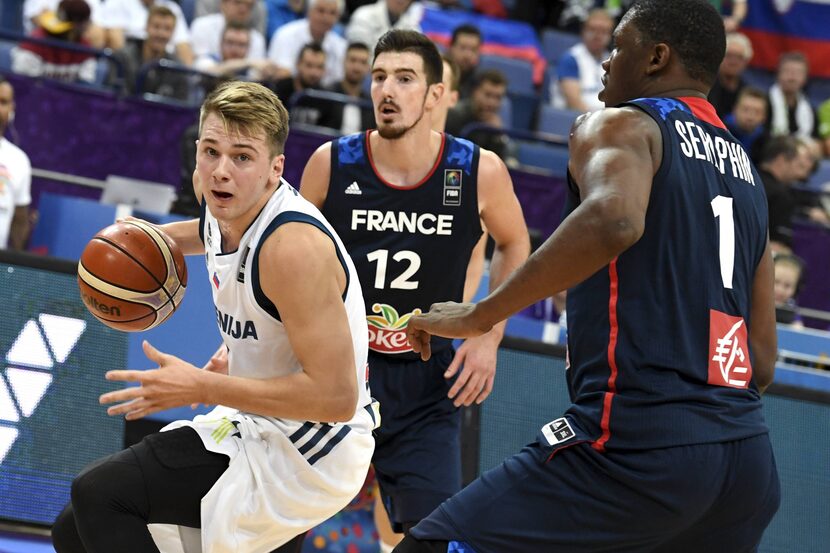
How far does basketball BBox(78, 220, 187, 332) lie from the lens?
3.97 metres

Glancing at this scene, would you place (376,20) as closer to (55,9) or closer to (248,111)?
(55,9)

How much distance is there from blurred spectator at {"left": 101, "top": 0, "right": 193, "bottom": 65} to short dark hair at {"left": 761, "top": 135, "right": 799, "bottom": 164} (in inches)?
220

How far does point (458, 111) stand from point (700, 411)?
7622mm

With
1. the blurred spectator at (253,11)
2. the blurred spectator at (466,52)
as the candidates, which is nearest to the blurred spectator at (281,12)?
the blurred spectator at (253,11)

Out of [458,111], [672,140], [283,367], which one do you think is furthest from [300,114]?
[672,140]

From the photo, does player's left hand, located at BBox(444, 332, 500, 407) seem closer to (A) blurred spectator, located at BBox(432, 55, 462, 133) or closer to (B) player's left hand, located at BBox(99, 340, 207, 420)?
(A) blurred spectator, located at BBox(432, 55, 462, 133)

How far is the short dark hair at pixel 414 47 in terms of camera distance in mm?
5223

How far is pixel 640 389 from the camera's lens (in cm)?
307

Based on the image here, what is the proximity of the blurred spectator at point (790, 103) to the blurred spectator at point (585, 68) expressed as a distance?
1.93 m

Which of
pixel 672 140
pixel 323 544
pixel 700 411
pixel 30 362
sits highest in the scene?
pixel 672 140

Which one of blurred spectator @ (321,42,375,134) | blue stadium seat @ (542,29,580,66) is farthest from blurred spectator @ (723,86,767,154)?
blurred spectator @ (321,42,375,134)

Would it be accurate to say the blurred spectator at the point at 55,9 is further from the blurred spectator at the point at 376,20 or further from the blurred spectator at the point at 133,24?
the blurred spectator at the point at 376,20

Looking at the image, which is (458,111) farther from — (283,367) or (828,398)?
(283,367)

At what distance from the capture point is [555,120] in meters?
11.9
